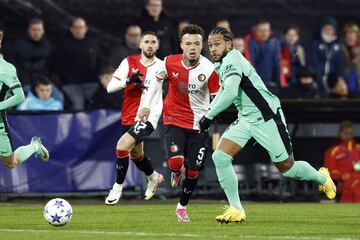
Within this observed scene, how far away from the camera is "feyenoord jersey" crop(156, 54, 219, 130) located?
14141mm

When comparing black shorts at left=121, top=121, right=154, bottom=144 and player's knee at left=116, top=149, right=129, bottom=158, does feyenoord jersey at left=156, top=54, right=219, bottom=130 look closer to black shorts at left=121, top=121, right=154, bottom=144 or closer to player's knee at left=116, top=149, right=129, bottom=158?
black shorts at left=121, top=121, right=154, bottom=144

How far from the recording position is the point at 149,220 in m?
13.6

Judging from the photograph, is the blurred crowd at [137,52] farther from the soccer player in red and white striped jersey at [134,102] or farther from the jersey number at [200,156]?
the jersey number at [200,156]

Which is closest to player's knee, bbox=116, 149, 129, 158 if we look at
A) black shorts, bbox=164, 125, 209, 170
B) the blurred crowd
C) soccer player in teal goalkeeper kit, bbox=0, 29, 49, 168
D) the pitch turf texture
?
the pitch turf texture

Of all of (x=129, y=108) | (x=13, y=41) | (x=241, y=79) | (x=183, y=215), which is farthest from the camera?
(x=13, y=41)

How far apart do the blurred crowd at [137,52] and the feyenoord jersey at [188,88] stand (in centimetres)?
471

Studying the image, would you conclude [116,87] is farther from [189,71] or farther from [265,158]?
[265,158]

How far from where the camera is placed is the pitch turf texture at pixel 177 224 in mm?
11102

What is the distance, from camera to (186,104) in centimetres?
1434

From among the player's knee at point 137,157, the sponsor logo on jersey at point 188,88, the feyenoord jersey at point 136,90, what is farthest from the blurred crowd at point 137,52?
the sponsor logo on jersey at point 188,88

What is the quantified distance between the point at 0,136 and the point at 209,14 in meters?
8.51

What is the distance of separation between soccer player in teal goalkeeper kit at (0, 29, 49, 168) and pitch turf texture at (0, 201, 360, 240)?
756 mm

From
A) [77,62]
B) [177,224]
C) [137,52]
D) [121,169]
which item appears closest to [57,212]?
[177,224]

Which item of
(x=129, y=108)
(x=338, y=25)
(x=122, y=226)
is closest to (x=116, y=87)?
(x=129, y=108)
